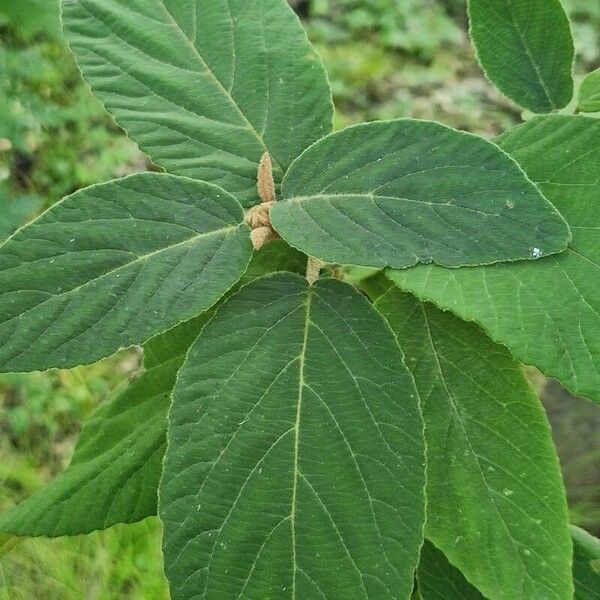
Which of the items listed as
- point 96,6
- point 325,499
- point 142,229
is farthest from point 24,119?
point 325,499

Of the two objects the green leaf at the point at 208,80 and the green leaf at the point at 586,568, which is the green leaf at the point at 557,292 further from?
the green leaf at the point at 586,568

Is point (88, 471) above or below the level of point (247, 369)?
below

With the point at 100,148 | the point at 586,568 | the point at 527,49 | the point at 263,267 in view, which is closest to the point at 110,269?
the point at 263,267

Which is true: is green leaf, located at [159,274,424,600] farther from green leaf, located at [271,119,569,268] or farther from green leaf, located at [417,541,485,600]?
green leaf, located at [417,541,485,600]

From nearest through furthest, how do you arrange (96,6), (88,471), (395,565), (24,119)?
1. (395,565)
2. (96,6)
3. (88,471)
4. (24,119)

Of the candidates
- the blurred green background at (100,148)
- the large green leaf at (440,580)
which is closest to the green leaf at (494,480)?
the large green leaf at (440,580)

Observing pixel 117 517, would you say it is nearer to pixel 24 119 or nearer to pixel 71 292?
pixel 71 292
